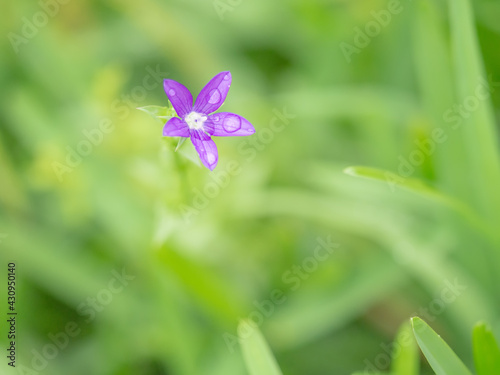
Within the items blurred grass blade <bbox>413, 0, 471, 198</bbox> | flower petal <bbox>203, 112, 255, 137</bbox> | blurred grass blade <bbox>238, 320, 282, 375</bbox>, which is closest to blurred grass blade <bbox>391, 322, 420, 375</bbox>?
blurred grass blade <bbox>238, 320, 282, 375</bbox>

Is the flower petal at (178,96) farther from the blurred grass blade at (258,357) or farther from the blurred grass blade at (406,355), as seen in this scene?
the blurred grass blade at (406,355)

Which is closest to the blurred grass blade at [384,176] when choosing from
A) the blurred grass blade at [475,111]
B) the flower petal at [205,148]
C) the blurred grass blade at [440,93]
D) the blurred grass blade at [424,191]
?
the blurred grass blade at [424,191]

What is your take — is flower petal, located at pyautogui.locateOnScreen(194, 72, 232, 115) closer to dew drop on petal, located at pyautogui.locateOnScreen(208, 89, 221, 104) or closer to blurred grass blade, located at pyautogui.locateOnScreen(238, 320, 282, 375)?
dew drop on petal, located at pyautogui.locateOnScreen(208, 89, 221, 104)

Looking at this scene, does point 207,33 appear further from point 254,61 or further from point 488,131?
point 488,131

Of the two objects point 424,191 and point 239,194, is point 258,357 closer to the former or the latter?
point 424,191

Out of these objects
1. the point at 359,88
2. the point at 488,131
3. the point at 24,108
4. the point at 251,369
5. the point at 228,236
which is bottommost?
the point at 251,369

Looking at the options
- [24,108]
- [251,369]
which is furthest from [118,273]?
[251,369]
